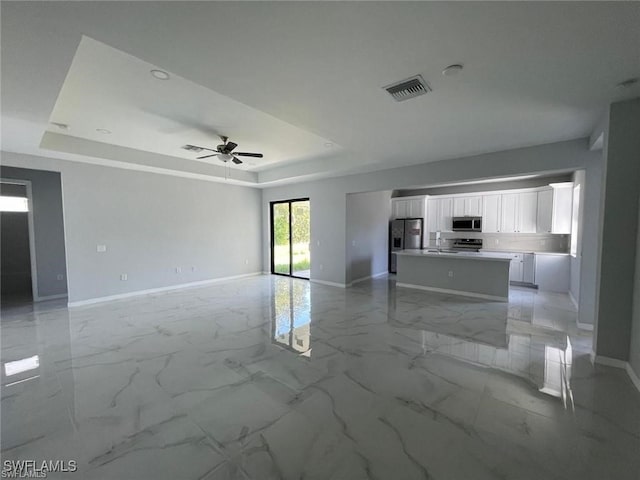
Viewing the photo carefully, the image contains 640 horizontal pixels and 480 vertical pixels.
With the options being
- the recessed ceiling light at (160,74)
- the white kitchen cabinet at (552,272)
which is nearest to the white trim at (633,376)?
the white kitchen cabinet at (552,272)

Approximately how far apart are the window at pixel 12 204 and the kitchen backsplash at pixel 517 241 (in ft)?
34.2

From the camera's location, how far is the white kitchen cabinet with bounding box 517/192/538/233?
261 inches

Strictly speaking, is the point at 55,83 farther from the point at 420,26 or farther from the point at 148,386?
the point at 420,26

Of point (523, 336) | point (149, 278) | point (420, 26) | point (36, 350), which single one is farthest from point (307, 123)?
point (149, 278)

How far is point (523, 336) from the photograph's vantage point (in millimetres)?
3668

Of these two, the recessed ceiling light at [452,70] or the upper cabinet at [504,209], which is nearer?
the recessed ceiling light at [452,70]

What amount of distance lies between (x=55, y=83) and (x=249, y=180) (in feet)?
16.8

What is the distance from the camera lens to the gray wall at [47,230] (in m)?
5.80

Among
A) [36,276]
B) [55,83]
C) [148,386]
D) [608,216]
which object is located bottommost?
[148,386]

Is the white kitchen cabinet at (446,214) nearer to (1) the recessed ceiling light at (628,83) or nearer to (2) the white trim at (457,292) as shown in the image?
(2) the white trim at (457,292)

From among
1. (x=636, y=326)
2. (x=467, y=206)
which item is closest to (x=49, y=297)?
(x=636, y=326)

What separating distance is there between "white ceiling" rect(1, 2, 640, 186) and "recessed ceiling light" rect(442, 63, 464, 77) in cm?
6

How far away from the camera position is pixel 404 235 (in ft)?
27.8

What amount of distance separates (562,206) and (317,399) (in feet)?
23.4
